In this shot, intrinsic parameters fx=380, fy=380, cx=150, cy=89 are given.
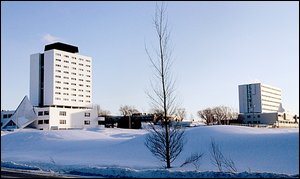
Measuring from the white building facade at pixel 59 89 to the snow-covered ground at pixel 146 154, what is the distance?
2345 inches

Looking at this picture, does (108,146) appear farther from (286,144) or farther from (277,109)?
(277,109)

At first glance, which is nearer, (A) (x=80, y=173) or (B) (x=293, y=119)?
(A) (x=80, y=173)

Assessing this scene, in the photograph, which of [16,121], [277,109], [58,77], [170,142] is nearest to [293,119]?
[277,109]

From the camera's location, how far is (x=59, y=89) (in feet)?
344

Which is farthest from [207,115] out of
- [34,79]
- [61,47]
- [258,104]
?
[34,79]

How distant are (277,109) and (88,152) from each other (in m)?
142

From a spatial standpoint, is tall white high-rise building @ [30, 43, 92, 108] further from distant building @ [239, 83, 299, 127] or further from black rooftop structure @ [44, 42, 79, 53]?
distant building @ [239, 83, 299, 127]

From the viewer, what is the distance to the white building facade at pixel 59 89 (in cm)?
10069

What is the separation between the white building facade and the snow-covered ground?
59.6 metres

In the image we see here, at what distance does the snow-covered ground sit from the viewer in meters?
20.2

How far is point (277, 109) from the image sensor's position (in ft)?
531

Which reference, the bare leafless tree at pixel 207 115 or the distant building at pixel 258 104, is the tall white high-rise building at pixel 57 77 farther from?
the distant building at pixel 258 104

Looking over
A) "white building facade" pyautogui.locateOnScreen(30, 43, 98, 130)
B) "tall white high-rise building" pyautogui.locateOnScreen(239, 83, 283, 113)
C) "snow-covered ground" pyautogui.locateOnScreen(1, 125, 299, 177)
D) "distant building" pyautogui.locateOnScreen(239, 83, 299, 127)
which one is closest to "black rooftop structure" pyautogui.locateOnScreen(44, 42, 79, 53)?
"white building facade" pyautogui.locateOnScreen(30, 43, 98, 130)

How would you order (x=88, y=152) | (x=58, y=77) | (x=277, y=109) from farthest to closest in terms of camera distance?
(x=277, y=109) → (x=58, y=77) → (x=88, y=152)
